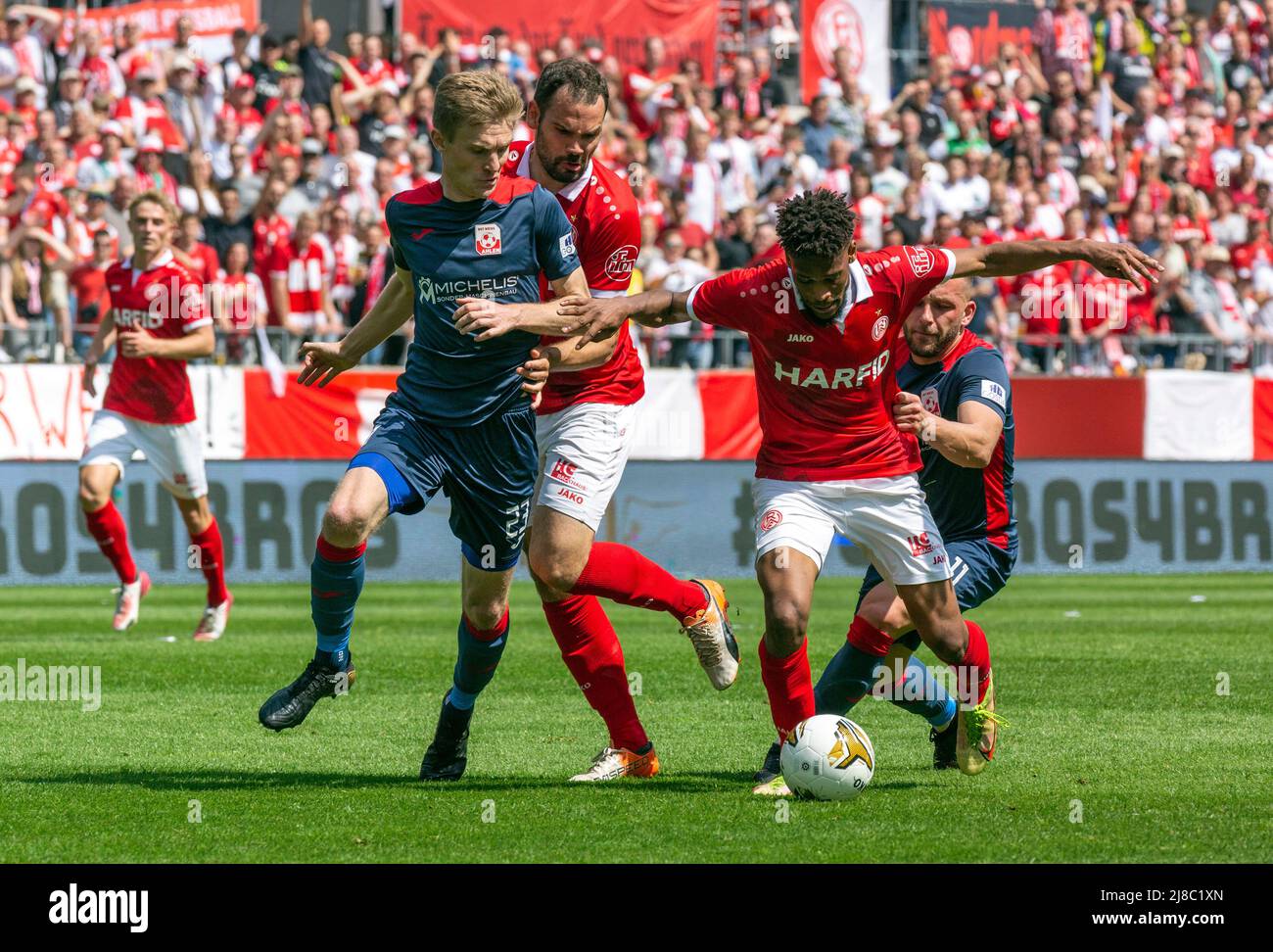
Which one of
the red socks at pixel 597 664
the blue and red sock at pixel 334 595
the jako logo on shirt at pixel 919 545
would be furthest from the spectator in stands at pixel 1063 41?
the blue and red sock at pixel 334 595

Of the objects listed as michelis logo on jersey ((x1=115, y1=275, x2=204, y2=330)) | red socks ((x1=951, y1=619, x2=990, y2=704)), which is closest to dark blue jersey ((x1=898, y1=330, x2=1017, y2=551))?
red socks ((x1=951, y1=619, x2=990, y2=704))

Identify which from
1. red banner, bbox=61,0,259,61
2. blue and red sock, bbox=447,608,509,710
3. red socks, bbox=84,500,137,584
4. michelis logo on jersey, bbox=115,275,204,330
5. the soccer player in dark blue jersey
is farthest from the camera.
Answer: red banner, bbox=61,0,259,61

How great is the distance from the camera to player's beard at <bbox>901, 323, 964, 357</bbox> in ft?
27.7

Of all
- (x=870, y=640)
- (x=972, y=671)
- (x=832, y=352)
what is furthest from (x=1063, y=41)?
(x=832, y=352)

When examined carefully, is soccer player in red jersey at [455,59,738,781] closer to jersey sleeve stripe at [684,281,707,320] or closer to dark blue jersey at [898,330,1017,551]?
jersey sleeve stripe at [684,281,707,320]

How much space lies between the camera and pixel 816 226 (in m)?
6.98

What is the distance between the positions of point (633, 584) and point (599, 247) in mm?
1477

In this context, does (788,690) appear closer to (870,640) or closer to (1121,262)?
(870,640)

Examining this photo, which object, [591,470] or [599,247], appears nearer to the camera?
[591,470]

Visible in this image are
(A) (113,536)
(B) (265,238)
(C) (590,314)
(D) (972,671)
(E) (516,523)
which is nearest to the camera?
(C) (590,314)

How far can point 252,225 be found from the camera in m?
19.4

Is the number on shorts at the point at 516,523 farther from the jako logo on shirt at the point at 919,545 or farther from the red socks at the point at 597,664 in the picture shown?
the jako logo on shirt at the point at 919,545

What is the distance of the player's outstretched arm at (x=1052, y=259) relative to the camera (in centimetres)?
727

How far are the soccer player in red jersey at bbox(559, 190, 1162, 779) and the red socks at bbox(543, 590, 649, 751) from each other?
774 mm
